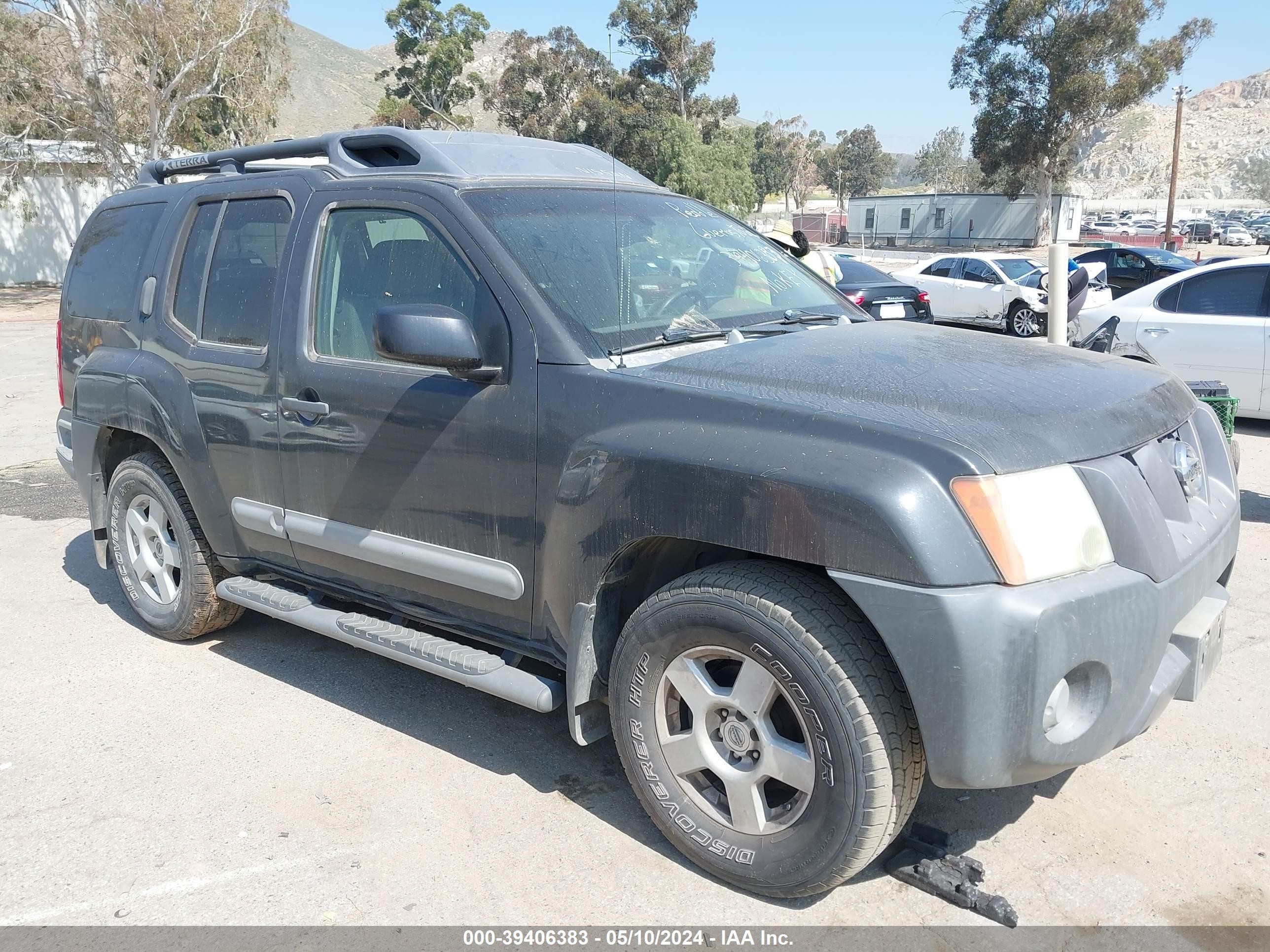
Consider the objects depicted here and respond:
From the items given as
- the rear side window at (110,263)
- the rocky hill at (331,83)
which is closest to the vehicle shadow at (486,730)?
the rear side window at (110,263)

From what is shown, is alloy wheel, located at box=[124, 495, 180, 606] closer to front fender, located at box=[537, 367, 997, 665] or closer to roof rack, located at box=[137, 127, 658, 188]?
roof rack, located at box=[137, 127, 658, 188]

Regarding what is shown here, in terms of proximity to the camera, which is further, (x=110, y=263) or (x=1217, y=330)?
(x=1217, y=330)

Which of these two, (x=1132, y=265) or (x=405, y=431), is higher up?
(x=405, y=431)

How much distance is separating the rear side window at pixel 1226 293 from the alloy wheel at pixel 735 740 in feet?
25.0

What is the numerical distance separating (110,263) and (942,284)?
16945 millimetres

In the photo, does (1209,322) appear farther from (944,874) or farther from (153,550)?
(153,550)

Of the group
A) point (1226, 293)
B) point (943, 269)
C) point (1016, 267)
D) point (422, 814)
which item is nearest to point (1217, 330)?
point (1226, 293)

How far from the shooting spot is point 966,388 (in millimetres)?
2846

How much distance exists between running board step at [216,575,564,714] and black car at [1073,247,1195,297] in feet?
70.6

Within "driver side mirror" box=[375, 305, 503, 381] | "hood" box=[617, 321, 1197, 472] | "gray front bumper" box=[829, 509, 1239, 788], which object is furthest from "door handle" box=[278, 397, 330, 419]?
"gray front bumper" box=[829, 509, 1239, 788]

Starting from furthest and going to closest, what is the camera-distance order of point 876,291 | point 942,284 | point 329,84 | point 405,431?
1. point 329,84
2. point 942,284
3. point 876,291
4. point 405,431

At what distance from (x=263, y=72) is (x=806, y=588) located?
3391 cm

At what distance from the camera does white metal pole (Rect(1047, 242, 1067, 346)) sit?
19.6 ft

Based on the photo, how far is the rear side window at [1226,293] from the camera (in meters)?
8.63
